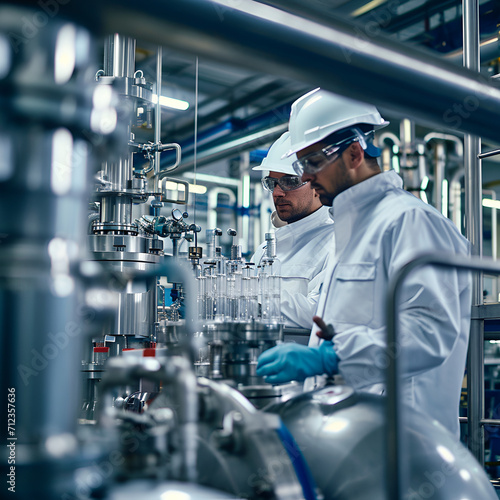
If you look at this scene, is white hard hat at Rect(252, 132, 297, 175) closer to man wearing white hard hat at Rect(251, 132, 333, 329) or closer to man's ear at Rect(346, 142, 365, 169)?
man wearing white hard hat at Rect(251, 132, 333, 329)

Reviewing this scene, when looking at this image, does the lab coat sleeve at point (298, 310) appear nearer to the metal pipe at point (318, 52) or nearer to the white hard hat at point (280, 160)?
the white hard hat at point (280, 160)

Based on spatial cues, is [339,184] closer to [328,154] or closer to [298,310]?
[328,154]

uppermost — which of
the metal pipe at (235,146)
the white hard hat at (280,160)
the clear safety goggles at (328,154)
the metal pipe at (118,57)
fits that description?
the metal pipe at (235,146)

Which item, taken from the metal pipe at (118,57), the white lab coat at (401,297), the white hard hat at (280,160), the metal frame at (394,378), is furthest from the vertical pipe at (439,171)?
the metal frame at (394,378)

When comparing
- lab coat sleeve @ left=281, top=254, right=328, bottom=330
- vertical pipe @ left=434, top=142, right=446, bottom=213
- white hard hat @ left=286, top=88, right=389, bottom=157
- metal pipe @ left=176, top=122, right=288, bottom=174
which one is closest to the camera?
white hard hat @ left=286, top=88, right=389, bottom=157

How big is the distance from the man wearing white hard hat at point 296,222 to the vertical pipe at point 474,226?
0.57 m

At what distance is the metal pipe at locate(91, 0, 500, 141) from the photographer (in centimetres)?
56

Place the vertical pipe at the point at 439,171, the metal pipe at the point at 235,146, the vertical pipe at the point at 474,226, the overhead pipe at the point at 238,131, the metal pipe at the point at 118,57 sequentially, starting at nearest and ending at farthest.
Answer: the metal pipe at the point at 118,57
the vertical pipe at the point at 474,226
the overhead pipe at the point at 238,131
the metal pipe at the point at 235,146
the vertical pipe at the point at 439,171

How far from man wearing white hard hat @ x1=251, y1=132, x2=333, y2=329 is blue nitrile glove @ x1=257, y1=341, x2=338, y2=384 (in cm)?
103

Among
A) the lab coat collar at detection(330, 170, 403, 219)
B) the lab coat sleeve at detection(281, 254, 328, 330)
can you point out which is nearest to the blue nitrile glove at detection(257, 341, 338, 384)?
the lab coat collar at detection(330, 170, 403, 219)

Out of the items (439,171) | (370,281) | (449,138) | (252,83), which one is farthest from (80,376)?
(449,138)

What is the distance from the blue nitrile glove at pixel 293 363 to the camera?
115 cm

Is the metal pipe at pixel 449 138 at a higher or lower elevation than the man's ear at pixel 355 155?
higher

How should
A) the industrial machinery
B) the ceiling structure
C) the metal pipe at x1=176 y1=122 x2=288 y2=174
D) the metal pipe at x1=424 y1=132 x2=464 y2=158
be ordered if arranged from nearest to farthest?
the industrial machinery < the ceiling structure < the metal pipe at x1=176 y1=122 x2=288 y2=174 < the metal pipe at x1=424 y1=132 x2=464 y2=158
